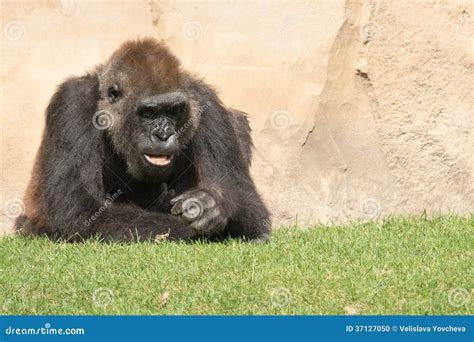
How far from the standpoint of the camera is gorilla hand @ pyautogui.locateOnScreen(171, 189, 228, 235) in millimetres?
7828

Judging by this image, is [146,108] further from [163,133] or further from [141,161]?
[141,161]

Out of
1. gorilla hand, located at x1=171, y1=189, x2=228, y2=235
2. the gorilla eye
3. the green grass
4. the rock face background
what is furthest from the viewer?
the rock face background

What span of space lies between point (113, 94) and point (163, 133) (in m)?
0.66

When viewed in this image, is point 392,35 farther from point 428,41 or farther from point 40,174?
point 40,174

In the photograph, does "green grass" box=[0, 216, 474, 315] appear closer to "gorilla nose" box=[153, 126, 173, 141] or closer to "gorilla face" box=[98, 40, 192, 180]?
"gorilla face" box=[98, 40, 192, 180]

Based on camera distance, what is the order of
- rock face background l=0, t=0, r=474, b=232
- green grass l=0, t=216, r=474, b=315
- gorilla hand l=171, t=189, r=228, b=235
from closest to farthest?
green grass l=0, t=216, r=474, b=315 < gorilla hand l=171, t=189, r=228, b=235 < rock face background l=0, t=0, r=474, b=232

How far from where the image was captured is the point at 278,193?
1002 cm

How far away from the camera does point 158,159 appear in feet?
26.8

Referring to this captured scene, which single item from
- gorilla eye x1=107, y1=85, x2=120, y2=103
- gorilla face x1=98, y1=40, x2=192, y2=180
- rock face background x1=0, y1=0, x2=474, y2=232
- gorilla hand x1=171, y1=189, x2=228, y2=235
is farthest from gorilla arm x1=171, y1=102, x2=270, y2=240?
rock face background x1=0, y1=0, x2=474, y2=232

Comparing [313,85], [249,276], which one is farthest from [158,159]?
[313,85]

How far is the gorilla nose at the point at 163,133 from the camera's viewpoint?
8.11 metres

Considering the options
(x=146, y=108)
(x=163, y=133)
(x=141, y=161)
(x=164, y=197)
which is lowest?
(x=164, y=197)

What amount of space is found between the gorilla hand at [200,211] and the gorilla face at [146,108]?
1.49 feet

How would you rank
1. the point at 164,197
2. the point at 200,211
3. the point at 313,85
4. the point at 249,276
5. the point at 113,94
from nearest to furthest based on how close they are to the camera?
the point at 249,276 < the point at 200,211 < the point at 113,94 < the point at 164,197 < the point at 313,85
